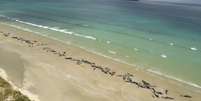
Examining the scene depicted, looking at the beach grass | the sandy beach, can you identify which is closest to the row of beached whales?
the sandy beach

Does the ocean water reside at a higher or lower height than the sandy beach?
lower

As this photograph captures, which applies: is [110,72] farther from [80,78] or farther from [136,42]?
[136,42]

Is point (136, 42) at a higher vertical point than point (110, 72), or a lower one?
lower

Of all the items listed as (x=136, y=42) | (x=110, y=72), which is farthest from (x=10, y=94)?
(x=136, y=42)

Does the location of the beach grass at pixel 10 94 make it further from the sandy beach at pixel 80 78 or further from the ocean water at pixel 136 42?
the ocean water at pixel 136 42

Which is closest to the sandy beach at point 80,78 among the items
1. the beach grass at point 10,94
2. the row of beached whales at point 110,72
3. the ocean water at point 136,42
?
the row of beached whales at point 110,72

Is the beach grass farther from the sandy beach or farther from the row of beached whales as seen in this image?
the row of beached whales

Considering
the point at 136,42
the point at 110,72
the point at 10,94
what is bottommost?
the point at 136,42

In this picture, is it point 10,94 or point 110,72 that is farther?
point 110,72

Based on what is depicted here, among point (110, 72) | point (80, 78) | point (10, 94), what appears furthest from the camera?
point (110, 72)

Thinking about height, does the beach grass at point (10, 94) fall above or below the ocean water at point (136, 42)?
above
